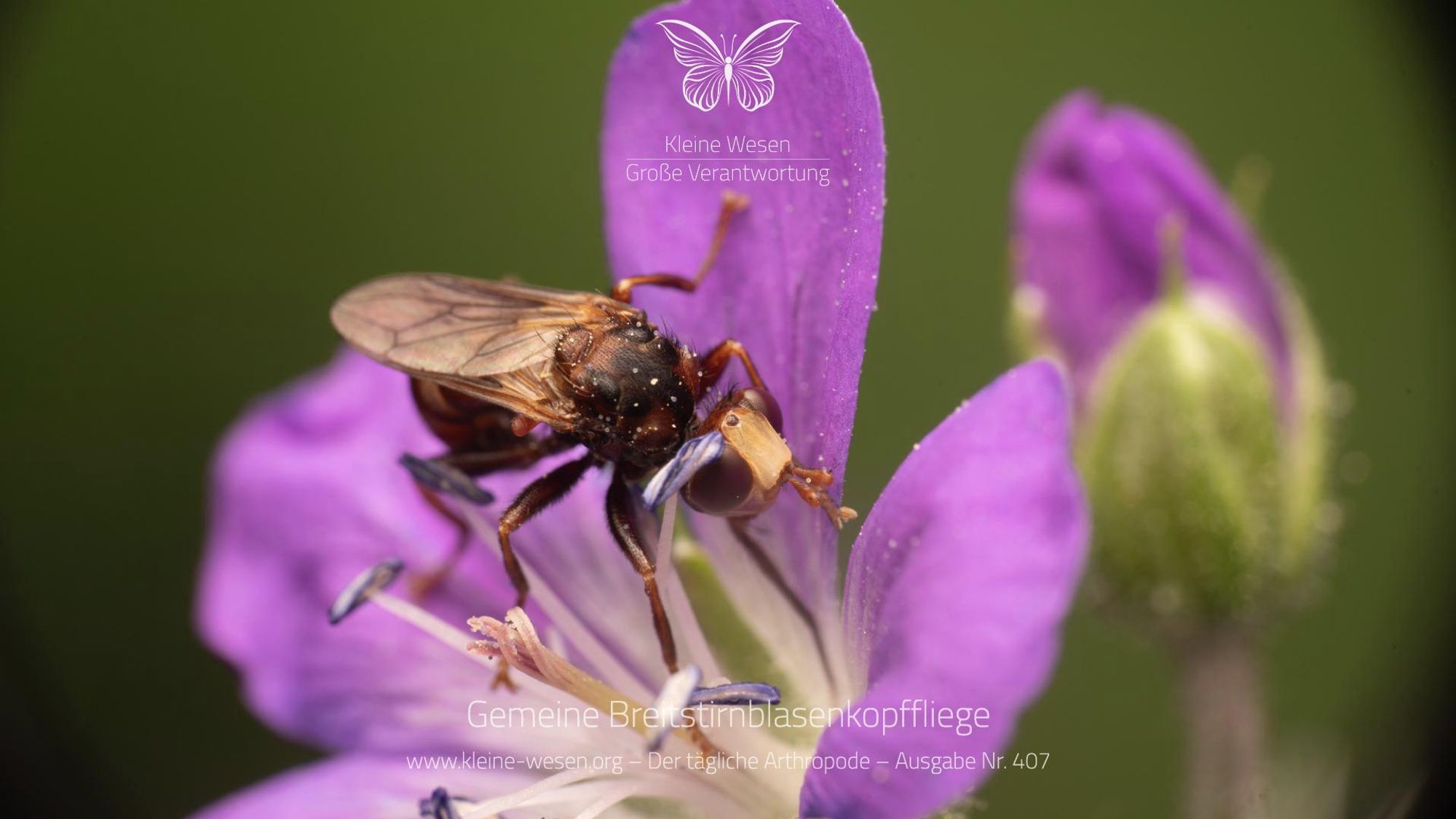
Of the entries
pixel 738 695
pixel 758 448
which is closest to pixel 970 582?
pixel 758 448

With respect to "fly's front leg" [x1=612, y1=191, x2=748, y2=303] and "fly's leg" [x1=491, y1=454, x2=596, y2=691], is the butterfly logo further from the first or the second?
"fly's leg" [x1=491, y1=454, x2=596, y2=691]

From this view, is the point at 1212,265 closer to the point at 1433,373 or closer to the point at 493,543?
the point at 1433,373

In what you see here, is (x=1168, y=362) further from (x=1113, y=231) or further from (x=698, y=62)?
(x=698, y=62)

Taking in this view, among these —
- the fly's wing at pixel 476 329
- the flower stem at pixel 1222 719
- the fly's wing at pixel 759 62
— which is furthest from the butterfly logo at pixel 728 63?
the flower stem at pixel 1222 719

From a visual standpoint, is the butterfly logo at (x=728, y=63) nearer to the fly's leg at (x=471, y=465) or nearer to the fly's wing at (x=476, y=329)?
the fly's wing at (x=476, y=329)

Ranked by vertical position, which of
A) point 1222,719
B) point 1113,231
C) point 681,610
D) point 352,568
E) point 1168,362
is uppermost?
point 1113,231

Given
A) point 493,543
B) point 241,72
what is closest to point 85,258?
point 241,72
